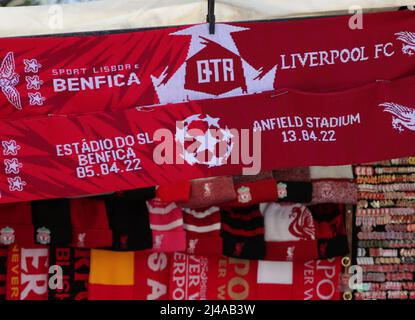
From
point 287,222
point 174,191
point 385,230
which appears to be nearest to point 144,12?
point 174,191

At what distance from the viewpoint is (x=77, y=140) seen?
3.97 m

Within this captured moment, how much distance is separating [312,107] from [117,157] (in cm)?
107

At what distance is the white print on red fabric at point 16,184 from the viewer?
13.0 feet

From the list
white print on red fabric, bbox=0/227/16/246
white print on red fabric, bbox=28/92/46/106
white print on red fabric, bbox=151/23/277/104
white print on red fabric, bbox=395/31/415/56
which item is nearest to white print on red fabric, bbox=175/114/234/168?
white print on red fabric, bbox=151/23/277/104

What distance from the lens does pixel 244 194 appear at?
5.20 metres

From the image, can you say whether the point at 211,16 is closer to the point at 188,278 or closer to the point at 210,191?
the point at 210,191

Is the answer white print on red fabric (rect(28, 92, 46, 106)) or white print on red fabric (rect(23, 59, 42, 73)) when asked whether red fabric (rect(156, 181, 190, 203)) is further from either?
white print on red fabric (rect(23, 59, 42, 73))

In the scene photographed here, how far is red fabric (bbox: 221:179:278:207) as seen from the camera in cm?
520

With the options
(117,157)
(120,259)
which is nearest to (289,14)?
(117,157)

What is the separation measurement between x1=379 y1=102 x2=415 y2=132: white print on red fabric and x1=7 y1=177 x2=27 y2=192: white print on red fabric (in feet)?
6.41

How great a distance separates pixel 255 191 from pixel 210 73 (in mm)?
1391

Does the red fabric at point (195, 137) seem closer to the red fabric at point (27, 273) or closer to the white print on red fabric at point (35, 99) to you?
the white print on red fabric at point (35, 99)

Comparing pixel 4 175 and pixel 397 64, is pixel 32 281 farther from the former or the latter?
pixel 397 64
